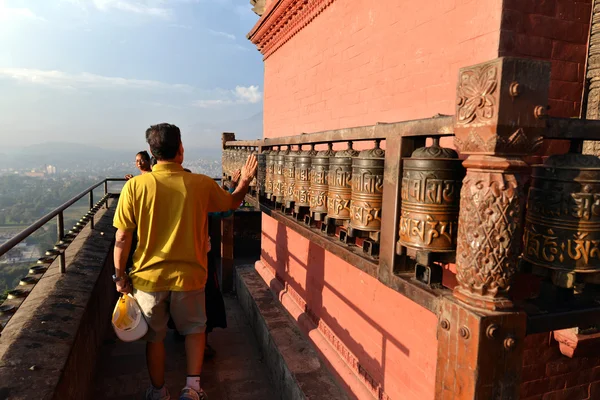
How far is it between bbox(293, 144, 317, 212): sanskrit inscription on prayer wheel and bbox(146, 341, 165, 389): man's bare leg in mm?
1683

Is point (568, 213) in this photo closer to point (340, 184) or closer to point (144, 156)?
point (340, 184)

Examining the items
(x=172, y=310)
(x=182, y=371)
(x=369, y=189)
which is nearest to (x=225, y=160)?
(x=182, y=371)

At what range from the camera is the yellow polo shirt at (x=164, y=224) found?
9.66ft

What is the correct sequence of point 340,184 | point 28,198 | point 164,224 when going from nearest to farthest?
point 340,184, point 164,224, point 28,198

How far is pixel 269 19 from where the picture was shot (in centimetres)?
584

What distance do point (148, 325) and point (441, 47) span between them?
3.08 m

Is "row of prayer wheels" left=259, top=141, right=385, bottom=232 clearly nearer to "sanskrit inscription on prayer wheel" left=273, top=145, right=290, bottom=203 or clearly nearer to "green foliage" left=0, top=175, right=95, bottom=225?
"sanskrit inscription on prayer wheel" left=273, top=145, right=290, bottom=203

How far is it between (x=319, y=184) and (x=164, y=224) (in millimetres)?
1267

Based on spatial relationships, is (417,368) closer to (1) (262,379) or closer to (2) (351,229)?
(2) (351,229)

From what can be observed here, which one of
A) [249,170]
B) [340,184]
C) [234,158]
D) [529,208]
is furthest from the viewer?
[234,158]

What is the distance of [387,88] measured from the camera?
10.2 ft

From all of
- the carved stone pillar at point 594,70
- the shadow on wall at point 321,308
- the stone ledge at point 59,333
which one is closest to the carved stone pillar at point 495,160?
the carved stone pillar at point 594,70

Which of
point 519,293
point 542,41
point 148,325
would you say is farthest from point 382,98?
point 148,325

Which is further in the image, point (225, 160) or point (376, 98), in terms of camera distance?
point (225, 160)
